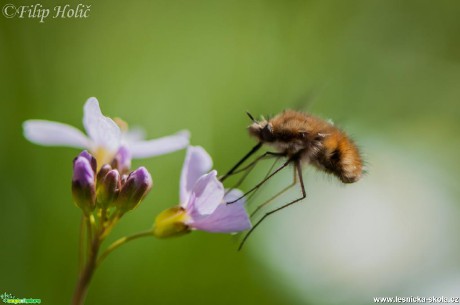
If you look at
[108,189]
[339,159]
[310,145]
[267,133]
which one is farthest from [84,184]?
[339,159]

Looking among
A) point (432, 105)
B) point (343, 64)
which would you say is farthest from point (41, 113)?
point (432, 105)

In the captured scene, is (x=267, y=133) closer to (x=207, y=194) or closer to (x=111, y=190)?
(x=207, y=194)

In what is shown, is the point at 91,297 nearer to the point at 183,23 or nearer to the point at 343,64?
the point at 183,23

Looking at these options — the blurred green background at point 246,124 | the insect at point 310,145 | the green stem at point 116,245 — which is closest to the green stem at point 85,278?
the green stem at point 116,245

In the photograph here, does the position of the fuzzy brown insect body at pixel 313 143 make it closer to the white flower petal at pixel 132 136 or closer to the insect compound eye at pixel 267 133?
the insect compound eye at pixel 267 133

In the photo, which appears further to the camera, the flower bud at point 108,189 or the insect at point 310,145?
the insect at point 310,145
